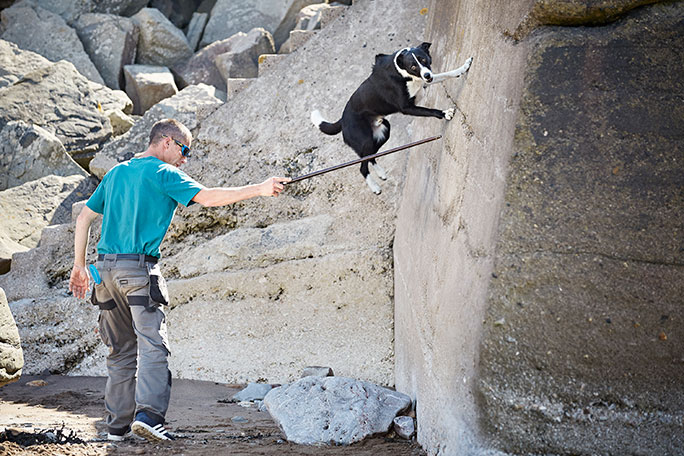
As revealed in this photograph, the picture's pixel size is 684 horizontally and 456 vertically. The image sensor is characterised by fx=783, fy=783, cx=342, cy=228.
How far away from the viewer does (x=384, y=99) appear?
3.71 m

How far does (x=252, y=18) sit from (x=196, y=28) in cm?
85

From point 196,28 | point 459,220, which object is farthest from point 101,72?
point 459,220

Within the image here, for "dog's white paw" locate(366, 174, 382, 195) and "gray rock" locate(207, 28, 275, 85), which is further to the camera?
"gray rock" locate(207, 28, 275, 85)

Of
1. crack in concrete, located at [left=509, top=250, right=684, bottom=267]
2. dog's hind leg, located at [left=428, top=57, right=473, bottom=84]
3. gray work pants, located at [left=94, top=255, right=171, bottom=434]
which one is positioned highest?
dog's hind leg, located at [left=428, top=57, right=473, bottom=84]

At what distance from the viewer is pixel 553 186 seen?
2.20 meters

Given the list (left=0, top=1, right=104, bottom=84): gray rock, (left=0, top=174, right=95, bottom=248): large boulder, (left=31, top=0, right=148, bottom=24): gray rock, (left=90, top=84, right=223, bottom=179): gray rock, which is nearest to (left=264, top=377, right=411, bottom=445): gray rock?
(left=90, top=84, right=223, bottom=179): gray rock

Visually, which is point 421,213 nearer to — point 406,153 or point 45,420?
point 406,153

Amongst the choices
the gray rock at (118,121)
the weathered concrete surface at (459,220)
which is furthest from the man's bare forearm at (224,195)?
the gray rock at (118,121)

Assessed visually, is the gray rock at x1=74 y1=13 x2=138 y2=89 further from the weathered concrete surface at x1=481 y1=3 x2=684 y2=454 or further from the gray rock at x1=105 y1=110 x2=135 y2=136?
the weathered concrete surface at x1=481 y1=3 x2=684 y2=454

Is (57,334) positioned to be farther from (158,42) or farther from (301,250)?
(158,42)

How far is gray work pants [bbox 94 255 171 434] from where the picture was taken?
3066 mm

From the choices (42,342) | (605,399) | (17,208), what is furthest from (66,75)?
(605,399)

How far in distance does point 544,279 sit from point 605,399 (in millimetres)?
375

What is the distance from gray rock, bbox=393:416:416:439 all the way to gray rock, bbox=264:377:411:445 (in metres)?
0.03
